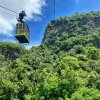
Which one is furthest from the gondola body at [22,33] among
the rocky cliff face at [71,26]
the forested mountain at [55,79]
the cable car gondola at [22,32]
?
the rocky cliff face at [71,26]

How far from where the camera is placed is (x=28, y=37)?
850 inches

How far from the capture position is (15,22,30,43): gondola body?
66.7ft

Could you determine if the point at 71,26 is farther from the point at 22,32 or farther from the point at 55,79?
the point at 22,32

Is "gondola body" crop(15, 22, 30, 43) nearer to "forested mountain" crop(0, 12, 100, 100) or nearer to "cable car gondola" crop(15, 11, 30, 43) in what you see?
"cable car gondola" crop(15, 11, 30, 43)

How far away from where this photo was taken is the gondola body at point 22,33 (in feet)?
66.7

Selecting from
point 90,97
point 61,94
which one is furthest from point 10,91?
point 90,97

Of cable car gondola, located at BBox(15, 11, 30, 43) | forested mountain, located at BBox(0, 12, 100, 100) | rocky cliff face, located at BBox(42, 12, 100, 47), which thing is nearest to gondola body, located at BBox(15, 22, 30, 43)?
cable car gondola, located at BBox(15, 11, 30, 43)

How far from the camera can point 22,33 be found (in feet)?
67.6

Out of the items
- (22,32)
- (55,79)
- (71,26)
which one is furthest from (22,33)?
(71,26)

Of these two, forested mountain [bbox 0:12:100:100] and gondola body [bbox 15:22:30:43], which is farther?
forested mountain [bbox 0:12:100:100]

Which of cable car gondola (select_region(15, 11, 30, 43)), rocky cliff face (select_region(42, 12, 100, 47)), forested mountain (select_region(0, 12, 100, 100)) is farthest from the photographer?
rocky cliff face (select_region(42, 12, 100, 47))

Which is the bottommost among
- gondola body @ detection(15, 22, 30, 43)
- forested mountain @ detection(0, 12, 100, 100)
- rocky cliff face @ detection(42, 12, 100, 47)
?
forested mountain @ detection(0, 12, 100, 100)

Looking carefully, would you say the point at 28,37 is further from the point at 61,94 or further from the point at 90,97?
the point at 61,94

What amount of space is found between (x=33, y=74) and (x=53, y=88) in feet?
32.4
